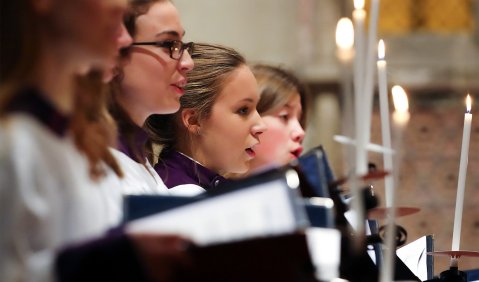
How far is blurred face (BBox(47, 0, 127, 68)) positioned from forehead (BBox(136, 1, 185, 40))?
42.6 inches

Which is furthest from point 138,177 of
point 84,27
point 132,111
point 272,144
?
point 272,144

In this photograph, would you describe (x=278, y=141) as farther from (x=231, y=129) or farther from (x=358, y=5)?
(x=358, y=5)

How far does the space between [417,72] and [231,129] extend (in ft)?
17.1

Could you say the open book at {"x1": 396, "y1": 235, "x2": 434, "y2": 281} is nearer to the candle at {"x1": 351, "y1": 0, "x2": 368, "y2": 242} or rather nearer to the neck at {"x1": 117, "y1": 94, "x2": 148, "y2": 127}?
the neck at {"x1": 117, "y1": 94, "x2": 148, "y2": 127}

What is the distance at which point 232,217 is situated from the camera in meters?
1.91

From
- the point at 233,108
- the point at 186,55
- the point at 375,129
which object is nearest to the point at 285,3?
the point at 375,129

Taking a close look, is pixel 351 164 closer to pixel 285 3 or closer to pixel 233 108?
pixel 233 108

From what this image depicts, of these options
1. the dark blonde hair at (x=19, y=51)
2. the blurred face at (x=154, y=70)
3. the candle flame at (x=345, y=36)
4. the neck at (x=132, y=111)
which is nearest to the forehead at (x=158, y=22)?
the blurred face at (x=154, y=70)

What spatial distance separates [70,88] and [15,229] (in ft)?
0.75

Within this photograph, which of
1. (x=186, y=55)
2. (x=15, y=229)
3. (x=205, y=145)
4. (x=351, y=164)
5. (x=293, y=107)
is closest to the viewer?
(x=15, y=229)

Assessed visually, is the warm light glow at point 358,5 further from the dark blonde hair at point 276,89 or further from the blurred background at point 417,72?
the blurred background at point 417,72

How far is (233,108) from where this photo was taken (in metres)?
3.58

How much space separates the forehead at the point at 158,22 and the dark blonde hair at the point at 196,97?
0.52m

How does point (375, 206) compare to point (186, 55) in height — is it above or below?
below
